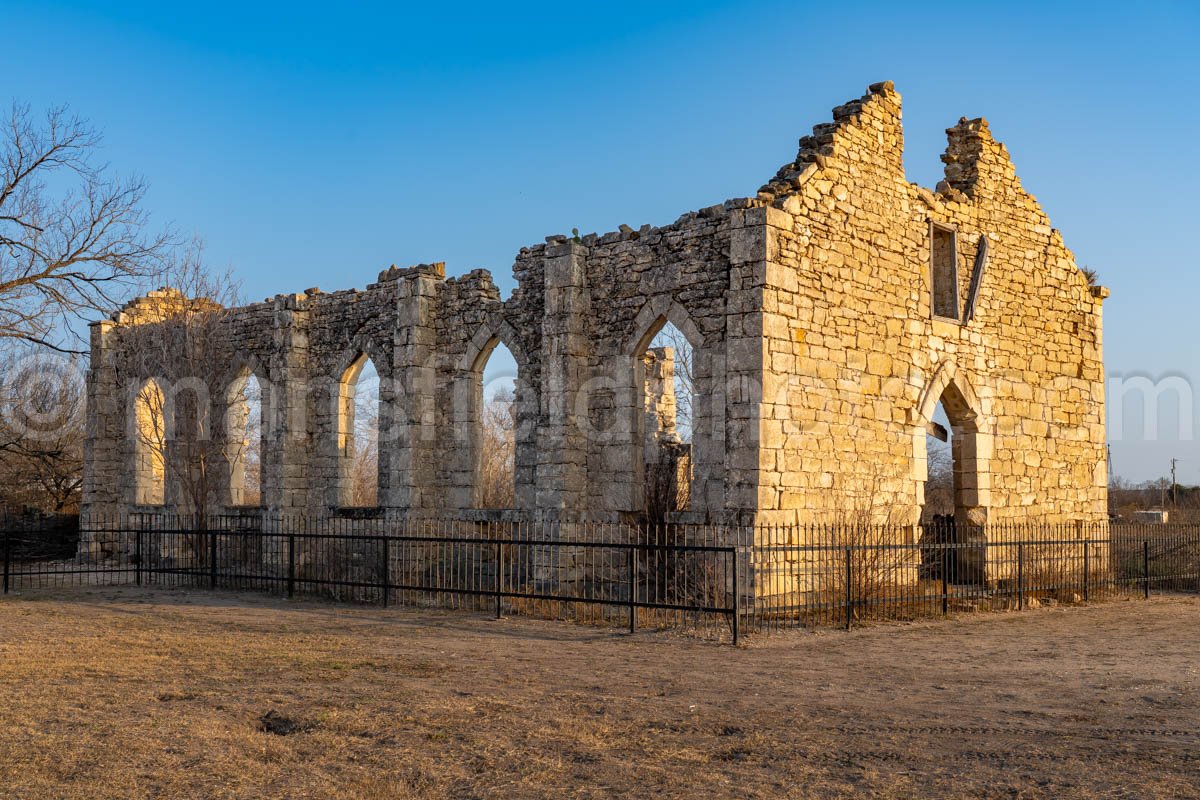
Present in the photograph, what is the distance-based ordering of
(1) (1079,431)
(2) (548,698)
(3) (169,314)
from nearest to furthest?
(2) (548,698) → (1) (1079,431) → (3) (169,314)

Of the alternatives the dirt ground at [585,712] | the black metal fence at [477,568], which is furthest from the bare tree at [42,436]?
the dirt ground at [585,712]

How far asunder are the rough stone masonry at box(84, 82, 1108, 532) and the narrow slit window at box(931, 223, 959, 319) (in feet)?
0.13

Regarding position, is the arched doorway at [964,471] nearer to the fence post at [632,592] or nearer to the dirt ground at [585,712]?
the dirt ground at [585,712]

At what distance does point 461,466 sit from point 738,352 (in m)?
5.89

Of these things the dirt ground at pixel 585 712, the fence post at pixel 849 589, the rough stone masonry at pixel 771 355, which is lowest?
the dirt ground at pixel 585 712

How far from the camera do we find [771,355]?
1335 cm

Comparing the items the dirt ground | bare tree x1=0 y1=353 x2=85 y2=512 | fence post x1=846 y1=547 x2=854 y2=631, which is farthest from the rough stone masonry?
bare tree x1=0 y1=353 x2=85 y2=512

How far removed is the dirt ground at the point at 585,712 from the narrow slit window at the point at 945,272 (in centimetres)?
574

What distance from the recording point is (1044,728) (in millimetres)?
7266

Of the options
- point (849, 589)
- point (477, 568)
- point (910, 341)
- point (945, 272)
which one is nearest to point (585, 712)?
point (849, 589)

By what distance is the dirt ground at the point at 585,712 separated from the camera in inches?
234

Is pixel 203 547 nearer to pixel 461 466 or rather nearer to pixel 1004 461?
pixel 461 466

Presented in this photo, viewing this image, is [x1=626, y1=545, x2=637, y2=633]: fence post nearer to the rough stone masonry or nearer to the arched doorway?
the rough stone masonry

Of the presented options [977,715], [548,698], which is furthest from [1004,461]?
[548,698]
